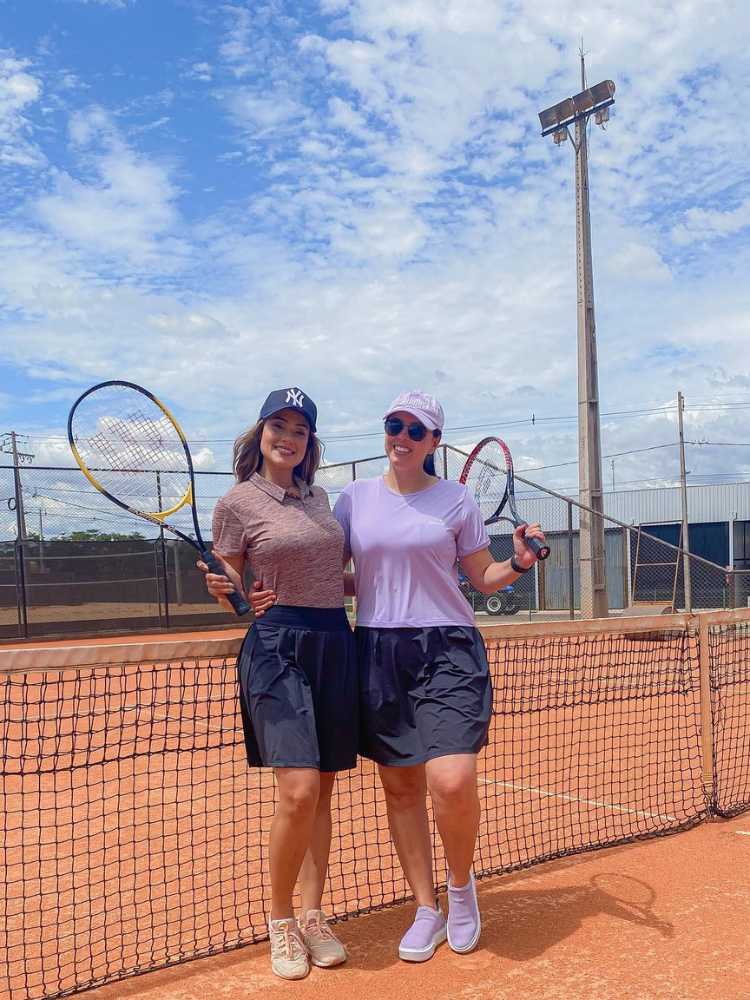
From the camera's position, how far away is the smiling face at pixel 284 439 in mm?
3225

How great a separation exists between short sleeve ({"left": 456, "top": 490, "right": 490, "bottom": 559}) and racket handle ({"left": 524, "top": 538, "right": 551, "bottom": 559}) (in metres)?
0.20

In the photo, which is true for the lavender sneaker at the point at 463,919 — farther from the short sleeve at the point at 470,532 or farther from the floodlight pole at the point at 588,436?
the floodlight pole at the point at 588,436

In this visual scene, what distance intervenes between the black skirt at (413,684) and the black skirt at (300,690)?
81 millimetres

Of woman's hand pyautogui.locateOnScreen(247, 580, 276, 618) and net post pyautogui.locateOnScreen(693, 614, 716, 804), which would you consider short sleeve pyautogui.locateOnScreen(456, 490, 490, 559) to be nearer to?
woman's hand pyautogui.locateOnScreen(247, 580, 276, 618)

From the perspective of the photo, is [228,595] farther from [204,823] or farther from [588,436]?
[588,436]

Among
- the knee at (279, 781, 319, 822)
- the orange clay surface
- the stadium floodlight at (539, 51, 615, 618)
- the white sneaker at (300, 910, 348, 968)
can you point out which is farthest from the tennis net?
the stadium floodlight at (539, 51, 615, 618)

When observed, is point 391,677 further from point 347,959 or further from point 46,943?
point 46,943

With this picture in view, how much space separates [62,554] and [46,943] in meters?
16.1

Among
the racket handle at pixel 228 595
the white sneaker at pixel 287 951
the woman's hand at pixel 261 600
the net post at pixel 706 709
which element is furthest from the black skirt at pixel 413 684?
the net post at pixel 706 709

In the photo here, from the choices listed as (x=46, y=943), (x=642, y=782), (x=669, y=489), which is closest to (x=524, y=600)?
(x=642, y=782)

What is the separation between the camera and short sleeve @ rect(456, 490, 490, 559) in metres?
3.36

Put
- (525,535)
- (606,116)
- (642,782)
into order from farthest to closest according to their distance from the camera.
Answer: (606,116) < (642,782) < (525,535)

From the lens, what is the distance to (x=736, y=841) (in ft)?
14.8

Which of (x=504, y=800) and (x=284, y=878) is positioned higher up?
(x=284, y=878)
